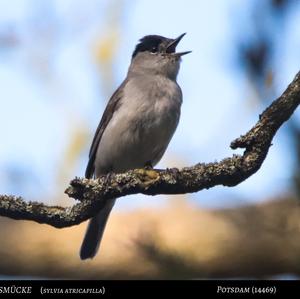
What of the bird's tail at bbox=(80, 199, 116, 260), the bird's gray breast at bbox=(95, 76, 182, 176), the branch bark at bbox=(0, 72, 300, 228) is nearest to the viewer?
the branch bark at bbox=(0, 72, 300, 228)

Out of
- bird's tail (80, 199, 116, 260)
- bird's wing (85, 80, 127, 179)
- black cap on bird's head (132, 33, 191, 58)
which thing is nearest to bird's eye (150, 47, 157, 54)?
black cap on bird's head (132, 33, 191, 58)

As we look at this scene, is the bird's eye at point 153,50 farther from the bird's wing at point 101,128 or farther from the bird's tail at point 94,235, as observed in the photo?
the bird's tail at point 94,235

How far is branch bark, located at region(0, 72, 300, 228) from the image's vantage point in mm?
3514

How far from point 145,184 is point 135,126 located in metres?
1.83

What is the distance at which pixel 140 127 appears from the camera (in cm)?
546

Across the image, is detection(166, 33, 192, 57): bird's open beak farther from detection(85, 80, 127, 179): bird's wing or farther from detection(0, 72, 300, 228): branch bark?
detection(0, 72, 300, 228): branch bark

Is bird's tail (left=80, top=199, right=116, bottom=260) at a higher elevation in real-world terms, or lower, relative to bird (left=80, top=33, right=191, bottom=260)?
lower

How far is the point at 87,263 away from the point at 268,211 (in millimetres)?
1507

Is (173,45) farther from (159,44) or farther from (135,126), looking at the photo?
(135,126)

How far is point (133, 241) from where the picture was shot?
7.89ft

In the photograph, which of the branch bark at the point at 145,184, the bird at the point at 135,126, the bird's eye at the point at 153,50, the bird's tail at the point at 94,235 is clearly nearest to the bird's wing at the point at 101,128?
the bird at the point at 135,126
